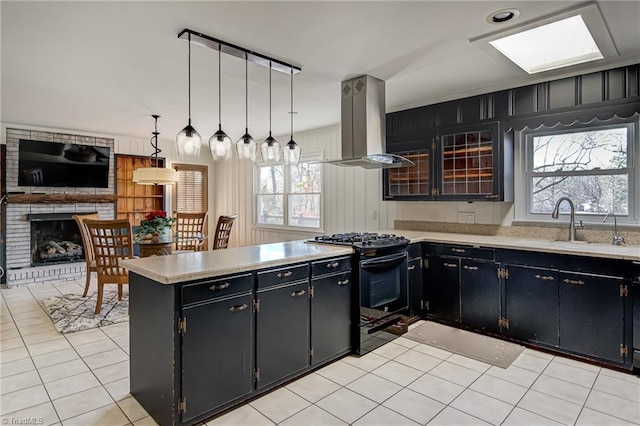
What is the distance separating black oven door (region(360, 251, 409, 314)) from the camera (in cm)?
315

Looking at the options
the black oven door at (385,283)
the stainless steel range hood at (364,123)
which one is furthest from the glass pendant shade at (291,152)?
the black oven door at (385,283)

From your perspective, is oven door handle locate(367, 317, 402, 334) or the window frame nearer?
oven door handle locate(367, 317, 402, 334)

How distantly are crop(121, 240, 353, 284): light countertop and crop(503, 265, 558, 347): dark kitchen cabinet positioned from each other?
1.55 m

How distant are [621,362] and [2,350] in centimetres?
507

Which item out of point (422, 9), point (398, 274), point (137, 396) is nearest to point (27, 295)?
point (137, 396)

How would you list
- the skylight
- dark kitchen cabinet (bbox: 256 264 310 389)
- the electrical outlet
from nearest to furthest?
dark kitchen cabinet (bbox: 256 264 310 389) < the skylight < the electrical outlet

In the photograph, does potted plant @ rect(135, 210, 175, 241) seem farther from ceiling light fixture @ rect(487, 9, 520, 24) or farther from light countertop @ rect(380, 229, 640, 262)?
ceiling light fixture @ rect(487, 9, 520, 24)

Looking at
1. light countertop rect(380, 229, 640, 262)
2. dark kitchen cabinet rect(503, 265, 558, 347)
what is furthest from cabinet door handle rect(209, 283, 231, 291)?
dark kitchen cabinet rect(503, 265, 558, 347)

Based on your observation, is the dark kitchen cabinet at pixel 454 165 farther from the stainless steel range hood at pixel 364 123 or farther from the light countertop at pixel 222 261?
the light countertop at pixel 222 261

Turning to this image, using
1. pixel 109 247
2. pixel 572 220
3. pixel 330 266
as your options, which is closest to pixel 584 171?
pixel 572 220

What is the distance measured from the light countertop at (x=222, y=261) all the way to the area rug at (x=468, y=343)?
4.11ft

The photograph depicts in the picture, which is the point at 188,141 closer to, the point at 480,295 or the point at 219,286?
the point at 219,286

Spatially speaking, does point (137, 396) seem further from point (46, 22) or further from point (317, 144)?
point (317, 144)

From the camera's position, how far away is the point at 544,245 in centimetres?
321
